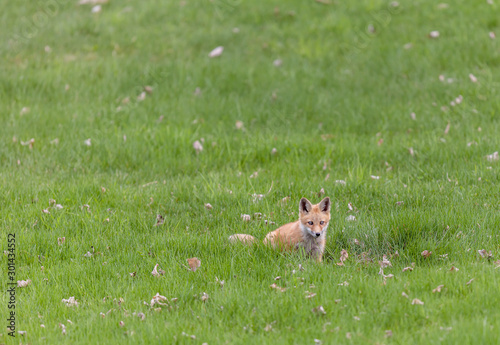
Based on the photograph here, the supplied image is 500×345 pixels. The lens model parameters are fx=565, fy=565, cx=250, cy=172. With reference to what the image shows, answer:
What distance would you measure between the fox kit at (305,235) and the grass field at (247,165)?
18cm

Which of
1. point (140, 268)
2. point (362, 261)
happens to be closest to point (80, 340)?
point (140, 268)

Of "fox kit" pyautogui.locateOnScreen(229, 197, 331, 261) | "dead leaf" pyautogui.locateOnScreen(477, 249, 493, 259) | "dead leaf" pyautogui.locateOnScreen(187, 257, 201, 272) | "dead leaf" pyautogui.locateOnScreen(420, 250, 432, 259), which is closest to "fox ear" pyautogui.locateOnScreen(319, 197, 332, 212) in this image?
"fox kit" pyautogui.locateOnScreen(229, 197, 331, 261)

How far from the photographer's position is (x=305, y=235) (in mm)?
6852

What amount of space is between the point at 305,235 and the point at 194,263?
1376 millimetres

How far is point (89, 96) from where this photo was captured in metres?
12.5

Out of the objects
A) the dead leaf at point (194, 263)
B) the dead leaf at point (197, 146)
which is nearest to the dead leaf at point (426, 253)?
the dead leaf at point (194, 263)

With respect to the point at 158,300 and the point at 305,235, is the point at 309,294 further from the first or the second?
the point at 158,300

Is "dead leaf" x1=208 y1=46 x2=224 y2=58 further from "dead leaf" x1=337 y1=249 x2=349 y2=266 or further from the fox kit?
"dead leaf" x1=337 y1=249 x2=349 y2=266

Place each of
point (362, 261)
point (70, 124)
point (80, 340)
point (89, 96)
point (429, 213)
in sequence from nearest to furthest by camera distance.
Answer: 1. point (80, 340)
2. point (362, 261)
3. point (429, 213)
4. point (70, 124)
5. point (89, 96)

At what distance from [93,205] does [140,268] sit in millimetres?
2081

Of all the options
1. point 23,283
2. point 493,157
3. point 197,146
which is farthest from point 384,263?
point 197,146

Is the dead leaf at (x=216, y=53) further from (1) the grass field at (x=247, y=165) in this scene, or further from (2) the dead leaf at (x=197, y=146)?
(2) the dead leaf at (x=197, y=146)

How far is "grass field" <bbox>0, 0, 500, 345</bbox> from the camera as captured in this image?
5.65 m

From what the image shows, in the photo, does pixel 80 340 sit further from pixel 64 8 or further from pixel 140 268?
pixel 64 8
